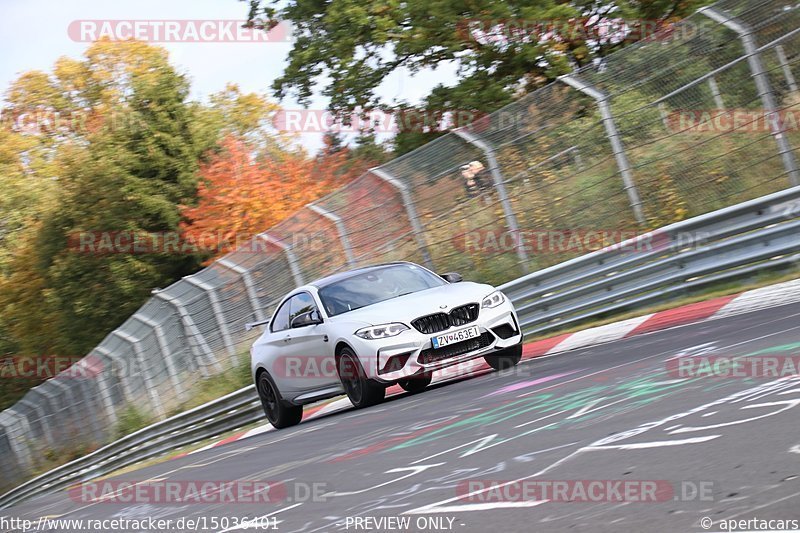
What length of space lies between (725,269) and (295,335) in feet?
15.8

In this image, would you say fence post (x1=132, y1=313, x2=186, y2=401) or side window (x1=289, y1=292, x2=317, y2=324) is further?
fence post (x1=132, y1=313, x2=186, y2=401)

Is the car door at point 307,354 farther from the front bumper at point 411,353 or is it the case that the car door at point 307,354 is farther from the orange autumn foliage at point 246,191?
the orange autumn foliage at point 246,191

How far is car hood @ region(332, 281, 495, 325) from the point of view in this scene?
461 inches

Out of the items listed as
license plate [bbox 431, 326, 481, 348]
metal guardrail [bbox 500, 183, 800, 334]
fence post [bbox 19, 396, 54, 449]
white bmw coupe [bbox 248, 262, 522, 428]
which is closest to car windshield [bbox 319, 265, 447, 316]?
white bmw coupe [bbox 248, 262, 522, 428]

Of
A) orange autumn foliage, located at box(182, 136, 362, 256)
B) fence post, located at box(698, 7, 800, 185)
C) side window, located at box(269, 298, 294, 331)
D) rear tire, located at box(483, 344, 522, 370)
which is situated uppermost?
orange autumn foliage, located at box(182, 136, 362, 256)

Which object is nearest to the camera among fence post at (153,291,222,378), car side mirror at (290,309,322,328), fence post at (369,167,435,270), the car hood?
the car hood

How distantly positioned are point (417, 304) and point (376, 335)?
57 centimetres

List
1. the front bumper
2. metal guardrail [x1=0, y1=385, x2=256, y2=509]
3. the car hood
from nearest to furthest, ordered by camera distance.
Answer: the front bumper, the car hood, metal guardrail [x1=0, y1=385, x2=256, y2=509]

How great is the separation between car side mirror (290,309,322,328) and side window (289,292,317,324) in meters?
0.10

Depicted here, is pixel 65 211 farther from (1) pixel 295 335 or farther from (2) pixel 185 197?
(1) pixel 295 335

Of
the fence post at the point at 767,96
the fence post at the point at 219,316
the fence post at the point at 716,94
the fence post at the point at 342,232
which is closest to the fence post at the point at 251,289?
the fence post at the point at 219,316

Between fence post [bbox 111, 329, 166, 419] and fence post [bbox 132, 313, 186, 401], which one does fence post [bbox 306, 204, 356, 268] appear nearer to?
fence post [bbox 132, 313, 186, 401]

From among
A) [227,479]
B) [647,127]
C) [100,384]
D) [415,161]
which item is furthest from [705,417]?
[100,384]

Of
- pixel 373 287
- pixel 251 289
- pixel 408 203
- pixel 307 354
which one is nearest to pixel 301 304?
pixel 307 354
